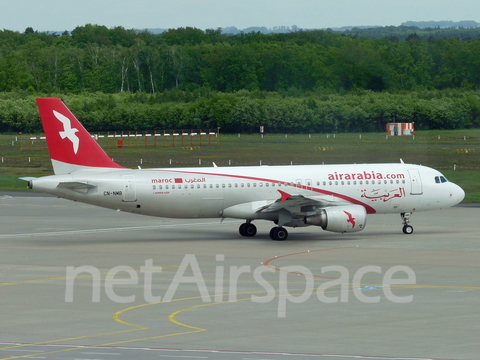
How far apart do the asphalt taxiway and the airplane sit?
1509 millimetres

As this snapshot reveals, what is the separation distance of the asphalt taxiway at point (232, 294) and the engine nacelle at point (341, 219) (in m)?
0.93

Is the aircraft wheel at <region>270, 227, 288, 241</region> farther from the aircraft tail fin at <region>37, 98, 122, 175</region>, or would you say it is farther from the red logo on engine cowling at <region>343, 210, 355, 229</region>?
the aircraft tail fin at <region>37, 98, 122, 175</region>

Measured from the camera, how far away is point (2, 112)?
126 m

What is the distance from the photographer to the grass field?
8369 cm

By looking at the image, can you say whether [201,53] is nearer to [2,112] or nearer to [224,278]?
[2,112]

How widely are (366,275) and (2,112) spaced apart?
332ft

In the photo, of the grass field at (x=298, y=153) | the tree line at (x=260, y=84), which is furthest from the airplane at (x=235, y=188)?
the tree line at (x=260, y=84)

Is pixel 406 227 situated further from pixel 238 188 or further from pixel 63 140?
pixel 63 140

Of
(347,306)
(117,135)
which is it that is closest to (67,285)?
(347,306)

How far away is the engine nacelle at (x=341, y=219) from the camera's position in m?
43.5

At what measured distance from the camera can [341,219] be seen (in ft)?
143

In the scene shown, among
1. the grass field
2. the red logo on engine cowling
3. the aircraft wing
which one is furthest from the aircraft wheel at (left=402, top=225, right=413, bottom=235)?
the grass field

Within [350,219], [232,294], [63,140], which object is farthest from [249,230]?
[232,294]

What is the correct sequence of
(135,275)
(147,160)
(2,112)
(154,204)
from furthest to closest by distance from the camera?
(2,112) → (147,160) → (154,204) → (135,275)
